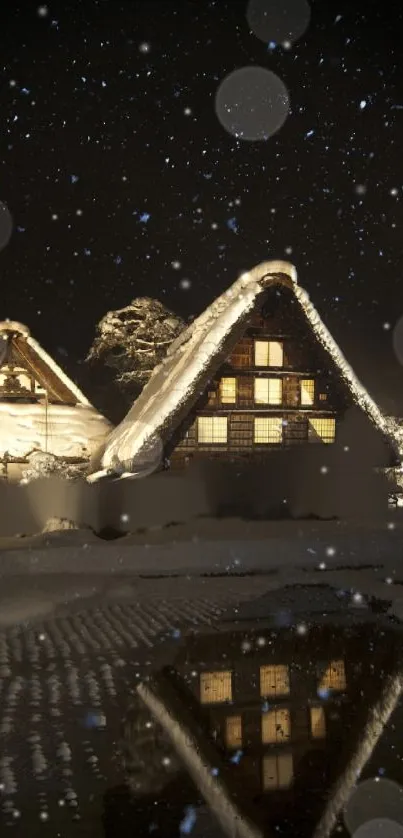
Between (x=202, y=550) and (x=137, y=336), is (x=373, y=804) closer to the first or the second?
(x=202, y=550)

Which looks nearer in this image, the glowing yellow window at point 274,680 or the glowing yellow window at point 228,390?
the glowing yellow window at point 274,680

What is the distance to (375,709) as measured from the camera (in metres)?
6.06

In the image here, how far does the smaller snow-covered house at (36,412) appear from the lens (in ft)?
73.4

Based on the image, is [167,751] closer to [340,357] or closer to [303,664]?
[303,664]

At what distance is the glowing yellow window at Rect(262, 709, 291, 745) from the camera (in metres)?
5.43

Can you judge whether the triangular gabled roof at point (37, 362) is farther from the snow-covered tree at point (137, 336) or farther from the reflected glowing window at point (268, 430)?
the reflected glowing window at point (268, 430)

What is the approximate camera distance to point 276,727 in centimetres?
570

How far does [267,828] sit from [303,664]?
337 centimetres

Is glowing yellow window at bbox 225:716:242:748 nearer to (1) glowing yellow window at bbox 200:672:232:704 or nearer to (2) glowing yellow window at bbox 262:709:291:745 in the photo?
(2) glowing yellow window at bbox 262:709:291:745

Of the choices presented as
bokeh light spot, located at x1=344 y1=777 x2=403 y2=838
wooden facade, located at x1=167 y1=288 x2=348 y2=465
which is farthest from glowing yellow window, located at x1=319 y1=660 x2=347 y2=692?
wooden facade, located at x1=167 y1=288 x2=348 y2=465

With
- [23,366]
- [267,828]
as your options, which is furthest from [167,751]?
[23,366]

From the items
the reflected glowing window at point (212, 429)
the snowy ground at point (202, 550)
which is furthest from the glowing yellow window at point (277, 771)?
the reflected glowing window at point (212, 429)

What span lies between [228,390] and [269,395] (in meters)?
1.19

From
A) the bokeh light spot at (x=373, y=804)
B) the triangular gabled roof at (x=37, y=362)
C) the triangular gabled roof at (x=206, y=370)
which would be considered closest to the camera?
the bokeh light spot at (x=373, y=804)
